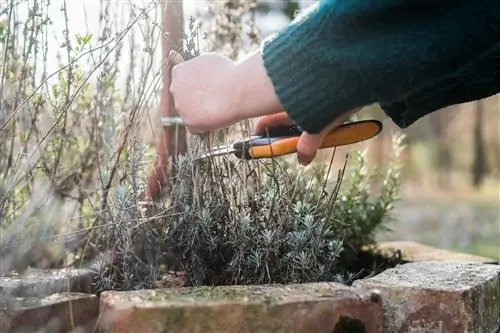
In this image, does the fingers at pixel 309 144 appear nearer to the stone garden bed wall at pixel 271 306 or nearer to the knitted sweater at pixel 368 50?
the knitted sweater at pixel 368 50

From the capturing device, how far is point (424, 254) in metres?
2.88

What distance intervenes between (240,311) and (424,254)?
1.49 m

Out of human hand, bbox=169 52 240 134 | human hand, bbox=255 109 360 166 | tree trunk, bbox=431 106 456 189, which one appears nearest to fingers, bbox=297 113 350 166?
human hand, bbox=255 109 360 166

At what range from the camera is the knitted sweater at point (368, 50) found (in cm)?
116

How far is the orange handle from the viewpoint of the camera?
1.44m

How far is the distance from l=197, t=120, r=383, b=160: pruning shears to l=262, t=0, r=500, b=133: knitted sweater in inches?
7.6

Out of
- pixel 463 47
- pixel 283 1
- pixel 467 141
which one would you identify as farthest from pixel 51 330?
pixel 467 141

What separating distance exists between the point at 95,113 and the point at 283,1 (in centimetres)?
345

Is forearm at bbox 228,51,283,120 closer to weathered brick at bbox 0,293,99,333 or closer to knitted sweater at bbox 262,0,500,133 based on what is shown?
knitted sweater at bbox 262,0,500,133

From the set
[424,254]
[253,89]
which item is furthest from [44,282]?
[424,254]

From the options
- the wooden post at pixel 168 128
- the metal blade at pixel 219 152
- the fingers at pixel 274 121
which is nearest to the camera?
Answer: the fingers at pixel 274 121

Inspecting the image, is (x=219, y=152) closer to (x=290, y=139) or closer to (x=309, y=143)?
(x=290, y=139)

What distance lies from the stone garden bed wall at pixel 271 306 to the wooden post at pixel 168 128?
0.31 meters

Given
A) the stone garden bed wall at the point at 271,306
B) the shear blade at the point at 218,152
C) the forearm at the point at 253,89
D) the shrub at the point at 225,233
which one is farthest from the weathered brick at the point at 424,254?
the forearm at the point at 253,89
